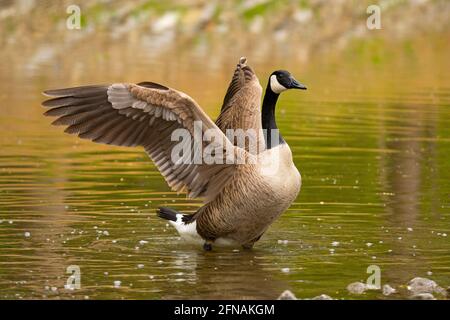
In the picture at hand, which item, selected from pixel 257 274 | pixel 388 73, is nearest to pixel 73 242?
pixel 257 274

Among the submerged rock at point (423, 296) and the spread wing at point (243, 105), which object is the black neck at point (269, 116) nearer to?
the spread wing at point (243, 105)

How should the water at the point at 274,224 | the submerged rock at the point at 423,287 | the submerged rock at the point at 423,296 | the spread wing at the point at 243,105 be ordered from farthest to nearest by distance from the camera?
the spread wing at the point at 243,105, the water at the point at 274,224, the submerged rock at the point at 423,287, the submerged rock at the point at 423,296

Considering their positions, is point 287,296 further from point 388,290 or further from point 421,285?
point 421,285

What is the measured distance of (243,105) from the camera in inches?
542

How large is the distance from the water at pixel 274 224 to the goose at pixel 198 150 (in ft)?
1.27

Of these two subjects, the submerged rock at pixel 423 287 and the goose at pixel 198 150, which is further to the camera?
the goose at pixel 198 150

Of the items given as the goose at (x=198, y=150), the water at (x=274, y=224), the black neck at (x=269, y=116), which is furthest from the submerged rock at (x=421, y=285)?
the black neck at (x=269, y=116)

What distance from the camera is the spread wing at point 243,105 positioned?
1362 centimetres

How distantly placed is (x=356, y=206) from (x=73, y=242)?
4018 mm

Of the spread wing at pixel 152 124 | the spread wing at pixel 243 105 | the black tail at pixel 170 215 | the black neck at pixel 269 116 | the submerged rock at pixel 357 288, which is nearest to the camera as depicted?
the submerged rock at pixel 357 288

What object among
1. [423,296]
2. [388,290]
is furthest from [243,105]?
[423,296]

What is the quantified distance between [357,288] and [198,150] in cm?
268

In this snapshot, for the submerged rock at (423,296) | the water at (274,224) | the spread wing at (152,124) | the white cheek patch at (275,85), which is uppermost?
the white cheek patch at (275,85)

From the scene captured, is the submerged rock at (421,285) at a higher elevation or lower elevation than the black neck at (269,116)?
lower
